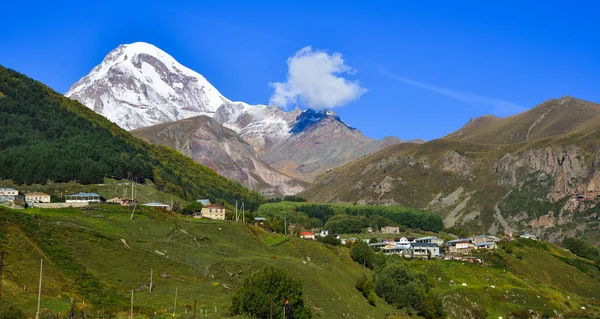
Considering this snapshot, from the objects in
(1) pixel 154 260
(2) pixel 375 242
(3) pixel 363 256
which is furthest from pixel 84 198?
(2) pixel 375 242

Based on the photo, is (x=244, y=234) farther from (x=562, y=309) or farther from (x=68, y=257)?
(x=562, y=309)

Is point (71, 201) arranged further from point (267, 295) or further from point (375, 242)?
point (375, 242)

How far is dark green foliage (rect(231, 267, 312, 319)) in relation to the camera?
6712cm

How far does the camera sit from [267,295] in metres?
68.8

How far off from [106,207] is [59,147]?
70.0 m

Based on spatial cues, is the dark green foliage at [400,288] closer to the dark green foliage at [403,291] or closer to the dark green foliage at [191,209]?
the dark green foliage at [403,291]

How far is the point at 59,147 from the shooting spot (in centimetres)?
18738

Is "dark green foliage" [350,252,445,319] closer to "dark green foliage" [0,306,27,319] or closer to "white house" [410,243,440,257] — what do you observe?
"white house" [410,243,440,257]

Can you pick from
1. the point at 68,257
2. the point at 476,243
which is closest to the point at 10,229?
the point at 68,257

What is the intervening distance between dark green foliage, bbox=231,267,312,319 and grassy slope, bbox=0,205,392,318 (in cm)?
323

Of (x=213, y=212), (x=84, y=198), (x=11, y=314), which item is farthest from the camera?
(x=213, y=212)

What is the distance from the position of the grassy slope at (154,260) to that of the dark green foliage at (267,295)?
3.23 m

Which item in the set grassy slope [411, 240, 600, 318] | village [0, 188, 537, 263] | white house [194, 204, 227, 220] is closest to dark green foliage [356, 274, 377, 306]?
grassy slope [411, 240, 600, 318]

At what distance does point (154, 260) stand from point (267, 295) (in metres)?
25.7
